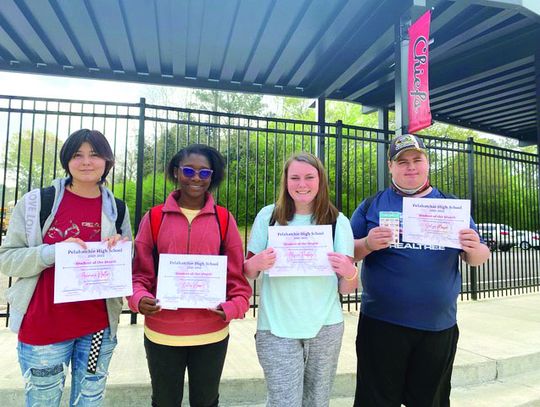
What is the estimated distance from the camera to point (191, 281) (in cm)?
196

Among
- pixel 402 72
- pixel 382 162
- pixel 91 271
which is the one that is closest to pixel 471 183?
pixel 382 162

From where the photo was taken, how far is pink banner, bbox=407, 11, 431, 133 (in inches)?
170

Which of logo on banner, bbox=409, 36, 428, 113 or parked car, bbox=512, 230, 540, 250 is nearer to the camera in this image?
logo on banner, bbox=409, 36, 428, 113

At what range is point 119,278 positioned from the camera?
77.3 inches

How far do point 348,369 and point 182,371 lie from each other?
193 centimetres

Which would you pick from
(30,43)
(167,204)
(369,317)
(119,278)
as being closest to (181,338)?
(119,278)

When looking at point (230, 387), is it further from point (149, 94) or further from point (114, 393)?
point (149, 94)

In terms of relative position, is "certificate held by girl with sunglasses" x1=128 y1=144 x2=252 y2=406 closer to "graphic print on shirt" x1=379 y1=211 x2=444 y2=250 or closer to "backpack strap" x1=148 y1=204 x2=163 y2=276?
"backpack strap" x1=148 y1=204 x2=163 y2=276

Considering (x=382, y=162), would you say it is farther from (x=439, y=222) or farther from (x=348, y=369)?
(x=439, y=222)

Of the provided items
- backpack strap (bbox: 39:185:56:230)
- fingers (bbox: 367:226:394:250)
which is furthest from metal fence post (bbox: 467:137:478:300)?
backpack strap (bbox: 39:185:56:230)

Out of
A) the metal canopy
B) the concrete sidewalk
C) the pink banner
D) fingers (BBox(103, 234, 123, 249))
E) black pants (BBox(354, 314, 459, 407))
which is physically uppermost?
the metal canopy

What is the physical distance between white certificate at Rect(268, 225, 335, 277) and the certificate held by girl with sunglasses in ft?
0.76

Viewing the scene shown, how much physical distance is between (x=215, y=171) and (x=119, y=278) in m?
0.80

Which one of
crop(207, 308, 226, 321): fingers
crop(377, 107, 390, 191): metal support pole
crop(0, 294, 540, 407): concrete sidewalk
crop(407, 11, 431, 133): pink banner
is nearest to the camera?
crop(207, 308, 226, 321): fingers
